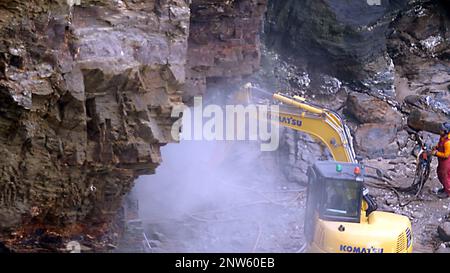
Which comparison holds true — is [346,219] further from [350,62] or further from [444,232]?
[350,62]

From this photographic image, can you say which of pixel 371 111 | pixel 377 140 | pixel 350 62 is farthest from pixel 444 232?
pixel 350 62

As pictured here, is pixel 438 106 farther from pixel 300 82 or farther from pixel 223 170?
pixel 223 170

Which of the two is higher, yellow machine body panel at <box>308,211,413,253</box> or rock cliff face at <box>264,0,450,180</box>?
rock cliff face at <box>264,0,450,180</box>

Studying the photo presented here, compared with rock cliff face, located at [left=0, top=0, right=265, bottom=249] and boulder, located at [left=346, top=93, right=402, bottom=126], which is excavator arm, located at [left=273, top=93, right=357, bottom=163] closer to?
rock cliff face, located at [left=0, top=0, right=265, bottom=249]

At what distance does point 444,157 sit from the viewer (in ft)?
43.4

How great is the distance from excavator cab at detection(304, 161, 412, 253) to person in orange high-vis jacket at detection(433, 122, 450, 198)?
151 inches

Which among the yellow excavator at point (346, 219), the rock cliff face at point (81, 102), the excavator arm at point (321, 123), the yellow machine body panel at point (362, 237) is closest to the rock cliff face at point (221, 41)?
the excavator arm at point (321, 123)

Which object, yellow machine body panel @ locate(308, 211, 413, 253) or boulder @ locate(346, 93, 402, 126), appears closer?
yellow machine body panel @ locate(308, 211, 413, 253)

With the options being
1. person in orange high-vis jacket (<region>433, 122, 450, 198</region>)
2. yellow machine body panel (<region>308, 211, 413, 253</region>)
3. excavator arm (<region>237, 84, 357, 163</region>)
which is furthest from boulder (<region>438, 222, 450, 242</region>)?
yellow machine body panel (<region>308, 211, 413, 253</region>)

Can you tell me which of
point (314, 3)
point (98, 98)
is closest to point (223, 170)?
point (314, 3)

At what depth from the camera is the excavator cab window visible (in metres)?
9.49

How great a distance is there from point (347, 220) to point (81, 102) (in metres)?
3.43

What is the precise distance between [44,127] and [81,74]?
0.68 m

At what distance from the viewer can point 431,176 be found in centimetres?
1424
